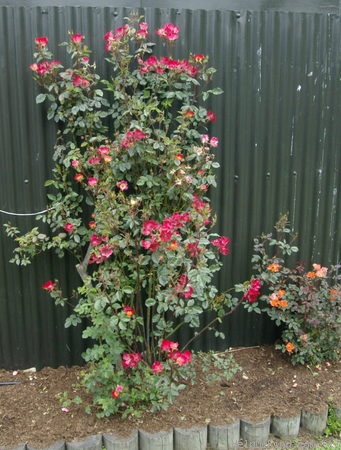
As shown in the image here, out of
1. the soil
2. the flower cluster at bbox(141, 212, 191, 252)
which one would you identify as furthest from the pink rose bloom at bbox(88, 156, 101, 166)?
the soil

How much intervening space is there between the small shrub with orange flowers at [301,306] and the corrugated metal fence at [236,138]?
26 centimetres

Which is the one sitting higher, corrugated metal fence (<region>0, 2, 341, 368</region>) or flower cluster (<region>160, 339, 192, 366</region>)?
corrugated metal fence (<region>0, 2, 341, 368</region>)

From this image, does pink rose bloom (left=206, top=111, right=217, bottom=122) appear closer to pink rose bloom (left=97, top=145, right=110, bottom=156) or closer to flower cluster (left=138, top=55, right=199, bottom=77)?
flower cluster (left=138, top=55, right=199, bottom=77)

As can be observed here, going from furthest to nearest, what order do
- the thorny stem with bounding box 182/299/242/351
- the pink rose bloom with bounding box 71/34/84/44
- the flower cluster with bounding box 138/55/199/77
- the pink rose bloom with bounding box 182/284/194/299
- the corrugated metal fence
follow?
the thorny stem with bounding box 182/299/242/351 < the corrugated metal fence < the flower cluster with bounding box 138/55/199/77 < the pink rose bloom with bounding box 71/34/84/44 < the pink rose bloom with bounding box 182/284/194/299

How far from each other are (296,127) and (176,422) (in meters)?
2.38

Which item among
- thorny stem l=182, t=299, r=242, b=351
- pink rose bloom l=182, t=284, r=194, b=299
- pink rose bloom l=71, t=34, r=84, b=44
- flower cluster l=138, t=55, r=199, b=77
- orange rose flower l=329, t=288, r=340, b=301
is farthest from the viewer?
orange rose flower l=329, t=288, r=340, b=301

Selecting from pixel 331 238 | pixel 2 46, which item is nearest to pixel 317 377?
pixel 331 238

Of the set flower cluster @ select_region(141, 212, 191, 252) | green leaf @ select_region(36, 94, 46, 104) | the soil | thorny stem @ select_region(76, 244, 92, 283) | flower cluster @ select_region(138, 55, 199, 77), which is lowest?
the soil

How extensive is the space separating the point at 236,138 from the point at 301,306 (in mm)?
1372

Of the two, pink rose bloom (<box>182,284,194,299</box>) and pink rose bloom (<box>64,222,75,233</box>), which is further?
pink rose bloom (<box>64,222,75,233</box>)

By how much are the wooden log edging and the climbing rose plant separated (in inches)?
7.2

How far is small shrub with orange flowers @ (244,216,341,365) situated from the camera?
Answer: 151 inches

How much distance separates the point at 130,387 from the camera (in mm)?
3414

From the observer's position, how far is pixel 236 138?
3.97 m
